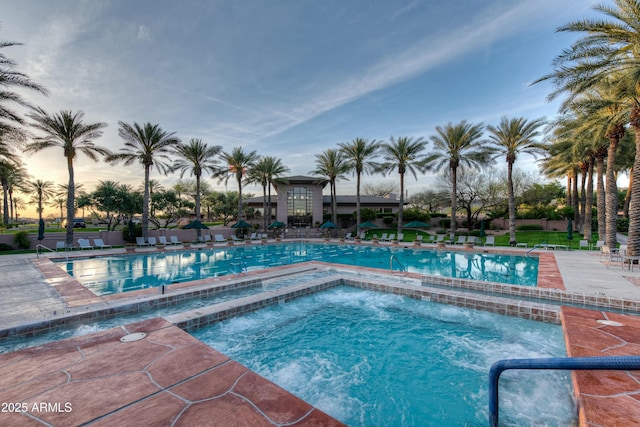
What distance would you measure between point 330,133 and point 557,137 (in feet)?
61.9

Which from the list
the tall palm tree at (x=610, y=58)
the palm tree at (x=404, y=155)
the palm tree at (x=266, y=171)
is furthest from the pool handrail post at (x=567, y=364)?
the palm tree at (x=266, y=171)

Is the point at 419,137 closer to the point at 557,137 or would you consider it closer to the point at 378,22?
the point at 557,137

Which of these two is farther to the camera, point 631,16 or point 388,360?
point 631,16

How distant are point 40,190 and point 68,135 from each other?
42.2 metres

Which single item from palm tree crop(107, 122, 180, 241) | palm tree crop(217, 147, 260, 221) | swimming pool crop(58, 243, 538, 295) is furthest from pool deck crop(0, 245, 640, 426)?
palm tree crop(217, 147, 260, 221)

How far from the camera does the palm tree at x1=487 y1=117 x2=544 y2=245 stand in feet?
69.9

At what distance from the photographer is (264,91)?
66.1 feet

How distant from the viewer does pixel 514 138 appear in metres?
21.8

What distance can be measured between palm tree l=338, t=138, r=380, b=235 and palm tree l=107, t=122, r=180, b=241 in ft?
52.9

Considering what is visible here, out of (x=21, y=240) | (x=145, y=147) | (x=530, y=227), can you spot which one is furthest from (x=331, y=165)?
(x=21, y=240)

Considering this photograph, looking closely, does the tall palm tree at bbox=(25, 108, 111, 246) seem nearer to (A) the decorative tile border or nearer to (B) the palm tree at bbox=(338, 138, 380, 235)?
(B) the palm tree at bbox=(338, 138, 380, 235)

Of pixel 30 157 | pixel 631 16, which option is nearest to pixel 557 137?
pixel 631 16

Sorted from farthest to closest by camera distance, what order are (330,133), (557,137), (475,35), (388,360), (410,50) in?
(330,133) → (557,137) → (410,50) → (475,35) → (388,360)

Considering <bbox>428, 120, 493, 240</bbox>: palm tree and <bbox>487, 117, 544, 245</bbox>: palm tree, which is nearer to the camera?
<bbox>487, 117, 544, 245</bbox>: palm tree
